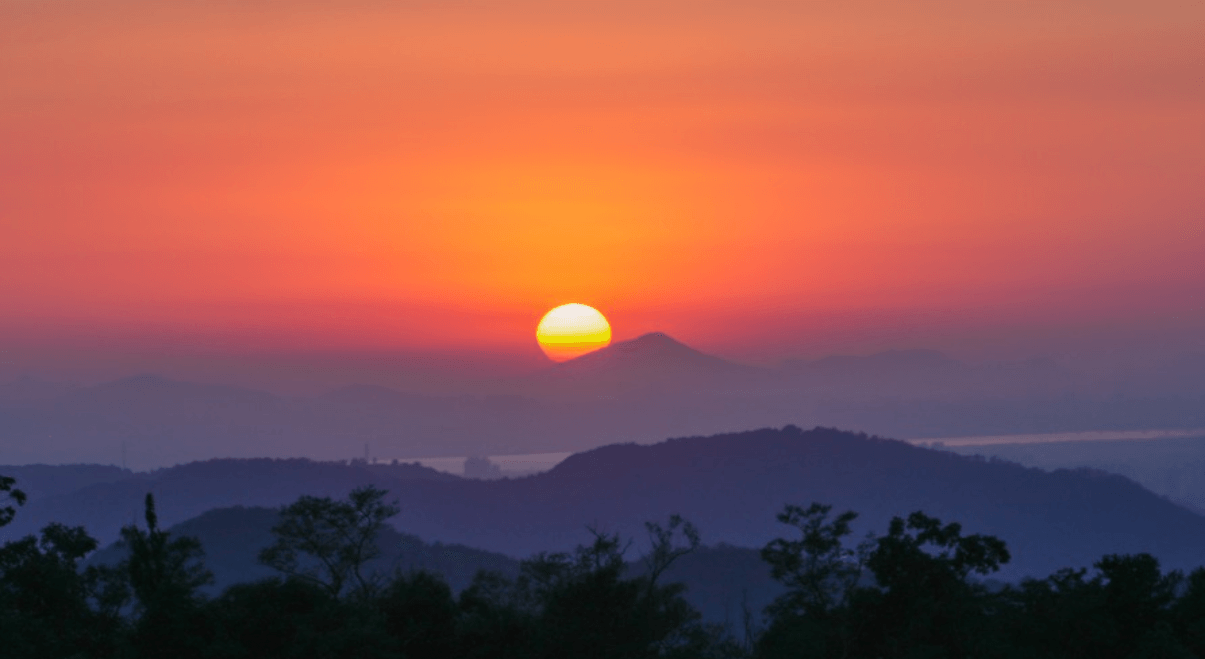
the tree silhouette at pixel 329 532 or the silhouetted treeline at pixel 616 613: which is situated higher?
the tree silhouette at pixel 329 532

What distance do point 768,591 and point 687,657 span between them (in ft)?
431

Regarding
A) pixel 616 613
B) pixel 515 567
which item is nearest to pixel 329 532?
pixel 616 613

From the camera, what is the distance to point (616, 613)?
159ft

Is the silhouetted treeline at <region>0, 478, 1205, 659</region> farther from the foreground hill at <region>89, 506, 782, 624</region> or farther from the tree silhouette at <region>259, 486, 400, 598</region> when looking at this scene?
the foreground hill at <region>89, 506, 782, 624</region>

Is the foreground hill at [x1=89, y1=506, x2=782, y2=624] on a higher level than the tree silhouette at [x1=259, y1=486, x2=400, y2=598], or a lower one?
lower

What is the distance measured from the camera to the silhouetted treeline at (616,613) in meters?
39.1

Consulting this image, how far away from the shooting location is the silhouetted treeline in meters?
39.1

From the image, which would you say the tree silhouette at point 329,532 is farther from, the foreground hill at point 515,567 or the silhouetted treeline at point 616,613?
the foreground hill at point 515,567

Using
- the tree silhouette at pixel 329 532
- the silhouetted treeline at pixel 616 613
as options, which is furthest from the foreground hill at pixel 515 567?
the silhouetted treeline at pixel 616 613

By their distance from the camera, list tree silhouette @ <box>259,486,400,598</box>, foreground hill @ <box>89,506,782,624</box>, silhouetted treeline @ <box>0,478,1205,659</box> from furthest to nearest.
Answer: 1. foreground hill @ <box>89,506,782,624</box>
2. tree silhouette @ <box>259,486,400,598</box>
3. silhouetted treeline @ <box>0,478,1205,659</box>

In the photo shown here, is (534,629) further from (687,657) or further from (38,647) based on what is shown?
(38,647)

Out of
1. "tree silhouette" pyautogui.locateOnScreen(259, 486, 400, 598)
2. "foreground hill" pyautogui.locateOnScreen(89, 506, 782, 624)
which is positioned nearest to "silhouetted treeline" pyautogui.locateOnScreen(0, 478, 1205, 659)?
"tree silhouette" pyautogui.locateOnScreen(259, 486, 400, 598)

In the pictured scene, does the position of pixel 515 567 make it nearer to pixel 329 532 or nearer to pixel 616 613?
pixel 329 532

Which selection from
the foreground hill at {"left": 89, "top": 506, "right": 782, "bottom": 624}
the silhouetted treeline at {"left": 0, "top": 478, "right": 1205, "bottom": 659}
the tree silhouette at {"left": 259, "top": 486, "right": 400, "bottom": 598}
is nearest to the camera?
the silhouetted treeline at {"left": 0, "top": 478, "right": 1205, "bottom": 659}
